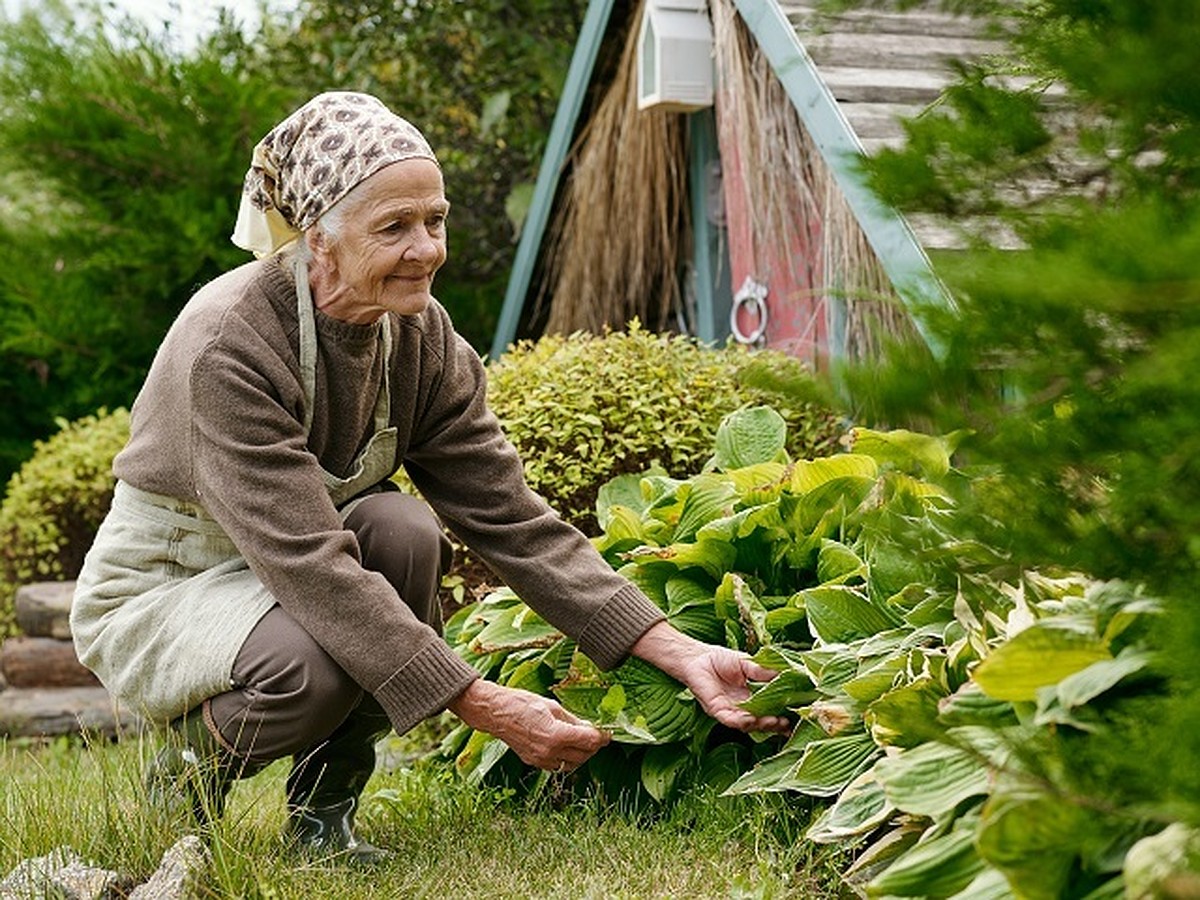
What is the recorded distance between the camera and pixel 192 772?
329 centimetres

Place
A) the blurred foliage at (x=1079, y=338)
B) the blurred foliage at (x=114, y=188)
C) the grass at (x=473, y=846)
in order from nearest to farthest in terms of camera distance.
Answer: the blurred foliage at (x=1079, y=338) → the grass at (x=473, y=846) → the blurred foliage at (x=114, y=188)

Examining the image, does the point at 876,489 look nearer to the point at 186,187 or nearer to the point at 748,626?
the point at 748,626

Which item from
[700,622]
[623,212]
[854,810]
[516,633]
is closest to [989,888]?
[854,810]

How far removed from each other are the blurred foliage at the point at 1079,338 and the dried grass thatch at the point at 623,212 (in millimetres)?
5306

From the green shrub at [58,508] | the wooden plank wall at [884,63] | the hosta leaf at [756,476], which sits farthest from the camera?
the green shrub at [58,508]

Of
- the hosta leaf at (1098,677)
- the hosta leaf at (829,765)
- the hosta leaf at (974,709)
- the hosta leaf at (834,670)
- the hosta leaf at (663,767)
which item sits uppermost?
the hosta leaf at (1098,677)

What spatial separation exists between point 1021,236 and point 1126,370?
0.16m

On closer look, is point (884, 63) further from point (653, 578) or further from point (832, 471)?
point (653, 578)

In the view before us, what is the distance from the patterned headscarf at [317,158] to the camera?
3.33 meters

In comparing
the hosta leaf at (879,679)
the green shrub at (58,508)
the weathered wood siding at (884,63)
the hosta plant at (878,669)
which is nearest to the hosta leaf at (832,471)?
A: the hosta plant at (878,669)

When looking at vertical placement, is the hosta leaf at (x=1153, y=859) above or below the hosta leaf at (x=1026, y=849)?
above

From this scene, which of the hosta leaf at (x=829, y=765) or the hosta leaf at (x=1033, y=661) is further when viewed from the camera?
the hosta leaf at (x=829, y=765)

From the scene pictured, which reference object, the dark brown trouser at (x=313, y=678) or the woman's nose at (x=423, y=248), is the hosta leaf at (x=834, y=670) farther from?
the woman's nose at (x=423, y=248)

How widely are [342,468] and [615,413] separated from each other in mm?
1728
